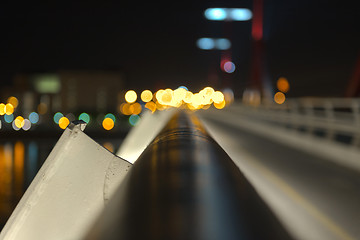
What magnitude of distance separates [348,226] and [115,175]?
10.8 ft

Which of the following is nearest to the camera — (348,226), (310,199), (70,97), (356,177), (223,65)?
(348,226)

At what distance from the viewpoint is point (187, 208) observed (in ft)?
6.14

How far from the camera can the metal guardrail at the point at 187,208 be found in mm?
1662

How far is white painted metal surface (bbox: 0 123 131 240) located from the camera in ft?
11.2

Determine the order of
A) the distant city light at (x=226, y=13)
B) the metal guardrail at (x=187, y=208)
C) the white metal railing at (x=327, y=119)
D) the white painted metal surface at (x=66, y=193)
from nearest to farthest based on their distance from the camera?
the metal guardrail at (x=187, y=208), the white painted metal surface at (x=66, y=193), the white metal railing at (x=327, y=119), the distant city light at (x=226, y=13)

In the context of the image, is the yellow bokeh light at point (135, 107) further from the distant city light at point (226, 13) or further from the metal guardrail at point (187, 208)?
the metal guardrail at point (187, 208)

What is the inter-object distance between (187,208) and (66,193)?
183cm

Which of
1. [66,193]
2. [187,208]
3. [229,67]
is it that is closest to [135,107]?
[229,67]

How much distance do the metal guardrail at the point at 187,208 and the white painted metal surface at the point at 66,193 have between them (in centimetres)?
94

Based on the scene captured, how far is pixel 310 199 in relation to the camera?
8391 mm

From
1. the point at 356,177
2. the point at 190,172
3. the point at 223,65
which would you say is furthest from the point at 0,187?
the point at 223,65

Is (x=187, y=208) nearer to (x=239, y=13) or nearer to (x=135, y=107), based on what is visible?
(x=239, y=13)

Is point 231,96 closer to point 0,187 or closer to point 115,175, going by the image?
point 0,187

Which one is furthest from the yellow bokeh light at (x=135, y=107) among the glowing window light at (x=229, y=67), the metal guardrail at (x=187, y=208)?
the metal guardrail at (x=187, y=208)
